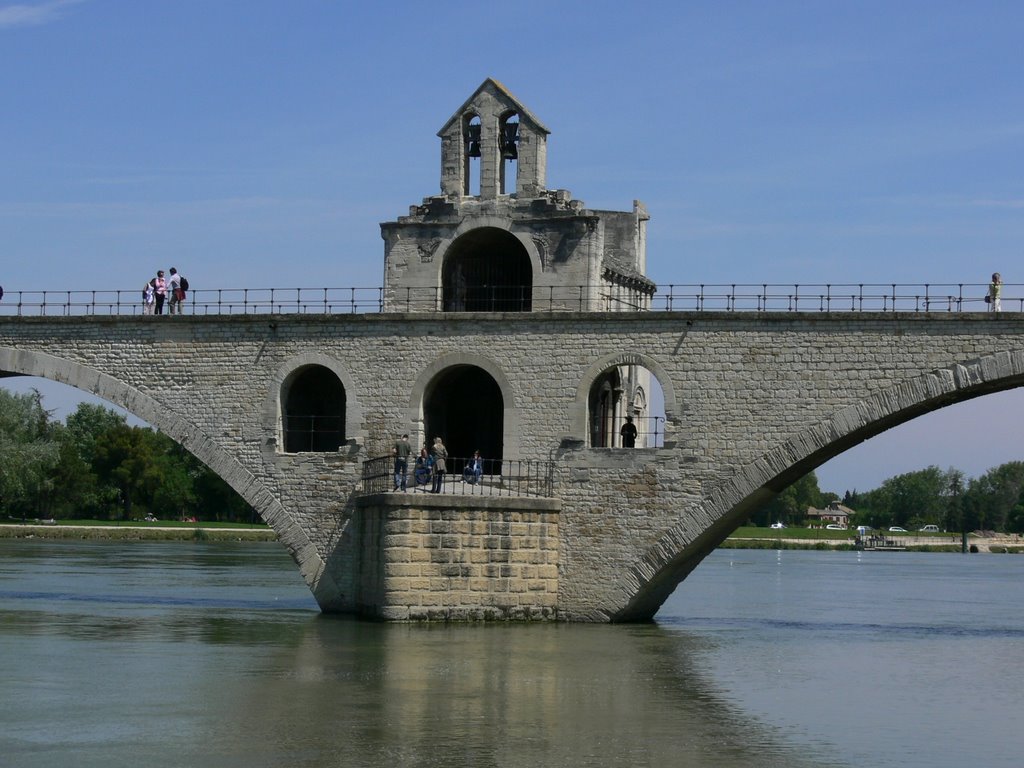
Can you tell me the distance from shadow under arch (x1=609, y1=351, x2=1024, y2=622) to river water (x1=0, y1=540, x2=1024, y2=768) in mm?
1104

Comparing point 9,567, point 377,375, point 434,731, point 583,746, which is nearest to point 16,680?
point 434,731

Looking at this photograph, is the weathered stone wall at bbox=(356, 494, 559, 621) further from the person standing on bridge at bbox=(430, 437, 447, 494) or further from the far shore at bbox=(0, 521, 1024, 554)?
the far shore at bbox=(0, 521, 1024, 554)

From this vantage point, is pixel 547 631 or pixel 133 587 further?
pixel 133 587

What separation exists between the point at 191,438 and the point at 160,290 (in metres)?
3.21

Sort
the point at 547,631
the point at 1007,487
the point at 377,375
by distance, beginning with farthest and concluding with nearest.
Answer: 1. the point at 1007,487
2. the point at 377,375
3. the point at 547,631

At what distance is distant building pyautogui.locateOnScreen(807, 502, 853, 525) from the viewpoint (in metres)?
178

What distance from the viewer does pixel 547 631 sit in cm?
2889

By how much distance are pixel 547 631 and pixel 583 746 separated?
10380mm

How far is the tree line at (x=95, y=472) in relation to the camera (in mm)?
76812

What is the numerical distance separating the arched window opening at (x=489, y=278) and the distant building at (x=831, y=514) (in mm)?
140401

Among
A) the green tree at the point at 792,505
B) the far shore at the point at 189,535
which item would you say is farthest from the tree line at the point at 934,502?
the far shore at the point at 189,535

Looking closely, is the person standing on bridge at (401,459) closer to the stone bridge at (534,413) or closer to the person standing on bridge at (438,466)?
the stone bridge at (534,413)

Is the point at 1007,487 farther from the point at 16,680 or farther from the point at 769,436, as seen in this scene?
the point at 16,680

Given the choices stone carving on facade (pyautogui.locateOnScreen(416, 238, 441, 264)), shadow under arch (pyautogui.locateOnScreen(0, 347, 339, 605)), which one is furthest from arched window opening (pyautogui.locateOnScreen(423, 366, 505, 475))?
shadow under arch (pyautogui.locateOnScreen(0, 347, 339, 605))
